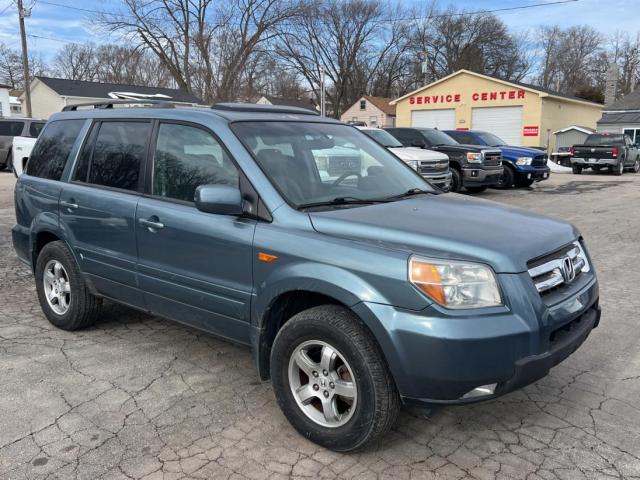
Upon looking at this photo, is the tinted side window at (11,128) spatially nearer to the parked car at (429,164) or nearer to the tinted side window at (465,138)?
the parked car at (429,164)

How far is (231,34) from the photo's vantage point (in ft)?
136

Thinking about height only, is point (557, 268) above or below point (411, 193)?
below

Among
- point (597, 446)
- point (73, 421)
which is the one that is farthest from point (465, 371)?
point (73, 421)

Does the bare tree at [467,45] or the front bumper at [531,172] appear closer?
the front bumper at [531,172]

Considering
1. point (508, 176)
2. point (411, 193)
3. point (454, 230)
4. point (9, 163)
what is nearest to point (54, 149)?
point (411, 193)

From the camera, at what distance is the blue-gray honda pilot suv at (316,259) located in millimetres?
2639

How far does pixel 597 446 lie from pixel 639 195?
14322 mm

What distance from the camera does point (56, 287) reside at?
4.78 metres

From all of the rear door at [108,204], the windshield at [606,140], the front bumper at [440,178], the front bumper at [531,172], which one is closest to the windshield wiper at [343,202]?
the rear door at [108,204]

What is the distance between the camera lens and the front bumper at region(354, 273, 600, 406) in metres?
2.55

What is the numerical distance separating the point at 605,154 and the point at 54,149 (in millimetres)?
22598

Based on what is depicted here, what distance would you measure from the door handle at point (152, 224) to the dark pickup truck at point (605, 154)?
22.8 m

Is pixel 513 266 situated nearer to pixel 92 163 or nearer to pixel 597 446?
pixel 597 446

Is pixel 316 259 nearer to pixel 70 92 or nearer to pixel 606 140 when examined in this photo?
pixel 606 140
